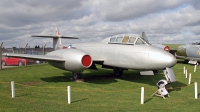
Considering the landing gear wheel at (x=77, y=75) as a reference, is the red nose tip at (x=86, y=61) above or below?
above

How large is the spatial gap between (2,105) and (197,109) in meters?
6.29

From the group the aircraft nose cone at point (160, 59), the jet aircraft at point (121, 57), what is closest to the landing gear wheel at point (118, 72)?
the jet aircraft at point (121, 57)

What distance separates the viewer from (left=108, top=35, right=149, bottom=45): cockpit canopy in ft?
34.6

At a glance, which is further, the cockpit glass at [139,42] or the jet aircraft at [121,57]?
the cockpit glass at [139,42]

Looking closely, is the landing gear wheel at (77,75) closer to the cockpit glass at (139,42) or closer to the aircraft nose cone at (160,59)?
the cockpit glass at (139,42)

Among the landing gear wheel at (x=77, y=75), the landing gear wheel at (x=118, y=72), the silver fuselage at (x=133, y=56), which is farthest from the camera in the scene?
the landing gear wheel at (x=118, y=72)

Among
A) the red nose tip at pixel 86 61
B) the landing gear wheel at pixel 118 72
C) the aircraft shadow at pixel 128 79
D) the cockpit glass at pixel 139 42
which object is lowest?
the aircraft shadow at pixel 128 79

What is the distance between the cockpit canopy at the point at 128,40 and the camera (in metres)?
10.5

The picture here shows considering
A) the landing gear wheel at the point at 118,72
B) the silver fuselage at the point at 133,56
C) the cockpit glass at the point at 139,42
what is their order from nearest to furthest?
the silver fuselage at the point at 133,56, the cockpit glass at the point at 139,42, the landing gear wheel at the point at 118,72

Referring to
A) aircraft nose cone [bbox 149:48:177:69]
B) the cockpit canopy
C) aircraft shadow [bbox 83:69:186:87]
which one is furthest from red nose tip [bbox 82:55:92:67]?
aircraft nose cone [bbox 149:48:177:69]


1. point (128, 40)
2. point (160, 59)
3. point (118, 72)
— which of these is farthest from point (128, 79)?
point (160, 59)

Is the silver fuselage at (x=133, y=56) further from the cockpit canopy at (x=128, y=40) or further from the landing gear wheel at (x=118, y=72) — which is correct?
the landing gear wheel at (x=118, y=72)

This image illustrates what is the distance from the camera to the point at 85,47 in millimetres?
13531

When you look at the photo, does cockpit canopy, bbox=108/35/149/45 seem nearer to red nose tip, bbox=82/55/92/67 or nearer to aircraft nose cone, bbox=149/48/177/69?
aircraft nose cone, bbox=149/48/177/69
